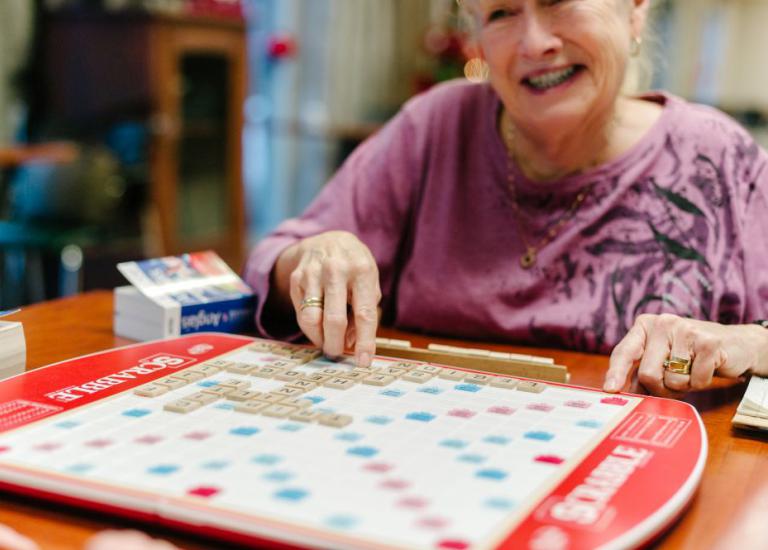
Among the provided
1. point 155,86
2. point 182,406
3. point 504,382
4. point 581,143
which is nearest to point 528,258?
point 581,143

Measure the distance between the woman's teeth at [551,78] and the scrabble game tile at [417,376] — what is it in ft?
1.86

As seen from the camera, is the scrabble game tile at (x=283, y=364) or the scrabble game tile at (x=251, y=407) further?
the scrabble game tile at (x=283, y=364)

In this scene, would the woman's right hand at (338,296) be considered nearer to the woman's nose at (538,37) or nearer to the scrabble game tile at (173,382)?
the scrabble game tile at (173,382)

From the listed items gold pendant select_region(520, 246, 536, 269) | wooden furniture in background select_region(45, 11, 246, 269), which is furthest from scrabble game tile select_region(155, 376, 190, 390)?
wooden furniture in background select_region(45, 11, 246, 269)

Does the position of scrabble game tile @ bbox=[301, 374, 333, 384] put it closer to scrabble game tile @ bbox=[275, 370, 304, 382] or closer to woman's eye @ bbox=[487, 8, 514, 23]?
scrabble game tile @ bbox=[275, 370, 304, 382]

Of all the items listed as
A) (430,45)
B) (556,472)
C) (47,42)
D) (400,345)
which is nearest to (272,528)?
(556,472)

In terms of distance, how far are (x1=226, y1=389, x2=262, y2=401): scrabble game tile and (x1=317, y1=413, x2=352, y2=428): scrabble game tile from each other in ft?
0.30

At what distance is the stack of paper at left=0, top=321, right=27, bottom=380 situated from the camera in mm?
995

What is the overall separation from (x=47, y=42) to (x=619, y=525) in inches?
153

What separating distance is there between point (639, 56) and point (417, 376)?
3.05 ft

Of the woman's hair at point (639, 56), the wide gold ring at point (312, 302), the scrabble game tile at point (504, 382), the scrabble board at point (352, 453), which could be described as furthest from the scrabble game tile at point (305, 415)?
the woman's hair at point (639, 56)

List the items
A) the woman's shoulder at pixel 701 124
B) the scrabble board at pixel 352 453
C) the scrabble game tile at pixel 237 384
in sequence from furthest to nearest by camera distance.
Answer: the woman's shoulder at pixel 701 124 → the scrabble game tile at pixel 237 384 → the scrabble board at pixel 352 453

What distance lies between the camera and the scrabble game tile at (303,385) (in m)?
0.90

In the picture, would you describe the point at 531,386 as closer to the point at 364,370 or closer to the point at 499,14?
the point at 364,370
